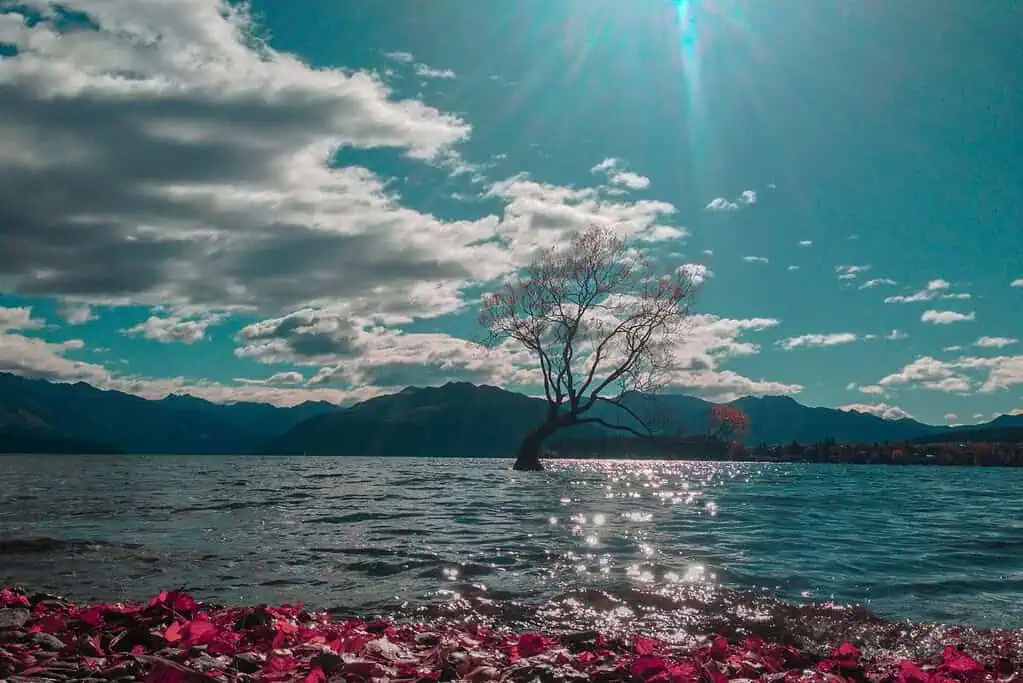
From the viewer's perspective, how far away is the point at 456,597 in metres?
10.3

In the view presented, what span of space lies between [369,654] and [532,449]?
4738 cm

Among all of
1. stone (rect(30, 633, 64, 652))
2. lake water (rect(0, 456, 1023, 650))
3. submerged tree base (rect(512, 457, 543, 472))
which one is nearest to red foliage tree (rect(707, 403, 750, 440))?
submerged tree base (rect(512, 457, 543, 472))

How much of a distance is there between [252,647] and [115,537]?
11072mm

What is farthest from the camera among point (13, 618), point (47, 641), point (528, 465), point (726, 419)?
point (528, 465)

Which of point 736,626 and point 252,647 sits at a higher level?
point 252,647

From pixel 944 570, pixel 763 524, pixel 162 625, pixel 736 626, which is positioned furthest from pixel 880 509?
pixel 162 625

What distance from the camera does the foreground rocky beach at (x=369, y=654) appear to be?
215 inches

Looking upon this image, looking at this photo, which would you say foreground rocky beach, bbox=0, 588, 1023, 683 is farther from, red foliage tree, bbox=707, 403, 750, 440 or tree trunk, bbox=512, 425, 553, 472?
red foliage tree, bbox=707, 403, 750, 440

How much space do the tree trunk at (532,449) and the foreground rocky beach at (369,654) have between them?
4353 cm

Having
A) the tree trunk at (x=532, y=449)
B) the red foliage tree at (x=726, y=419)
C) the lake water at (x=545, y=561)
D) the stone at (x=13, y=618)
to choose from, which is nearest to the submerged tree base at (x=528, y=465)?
the tree trunk at (x=532, y=449)

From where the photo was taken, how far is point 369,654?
20.6 ft

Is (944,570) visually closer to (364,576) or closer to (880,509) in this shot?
(364,576)

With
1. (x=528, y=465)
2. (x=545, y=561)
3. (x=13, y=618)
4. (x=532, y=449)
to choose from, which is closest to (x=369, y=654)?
(x=13, y=618)

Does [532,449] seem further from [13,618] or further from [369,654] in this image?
[369,654]
